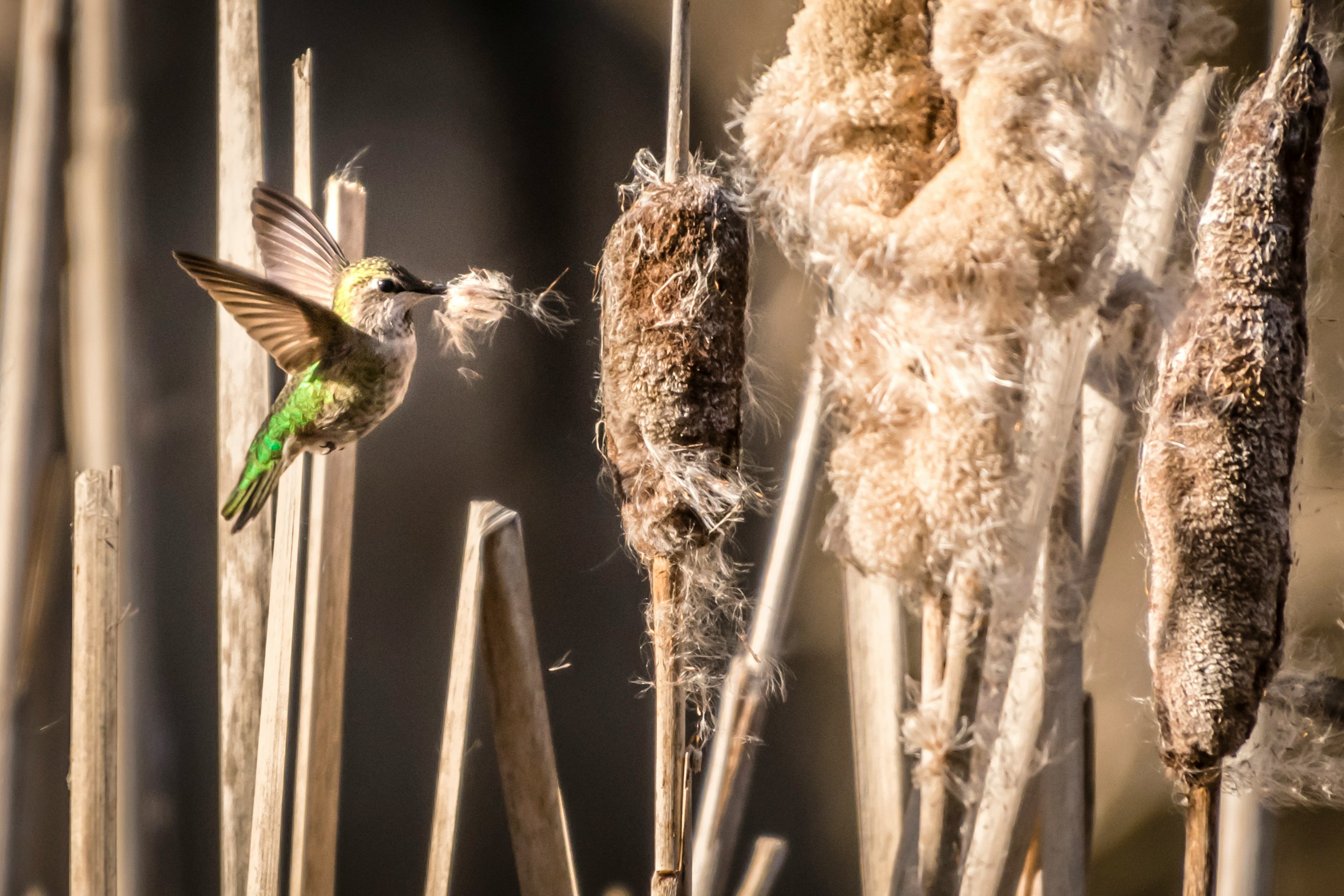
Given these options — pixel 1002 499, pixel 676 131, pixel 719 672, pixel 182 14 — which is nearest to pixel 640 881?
pixel 719 672

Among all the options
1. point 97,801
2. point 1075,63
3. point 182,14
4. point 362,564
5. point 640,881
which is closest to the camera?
point 1075,63

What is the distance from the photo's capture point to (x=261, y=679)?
799mm

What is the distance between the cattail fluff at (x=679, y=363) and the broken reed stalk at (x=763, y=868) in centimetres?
43

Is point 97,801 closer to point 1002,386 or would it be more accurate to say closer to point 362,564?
point 362,564

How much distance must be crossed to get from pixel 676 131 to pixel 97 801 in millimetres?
754

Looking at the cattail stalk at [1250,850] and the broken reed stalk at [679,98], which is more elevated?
the broken reed stalk at [679,98]

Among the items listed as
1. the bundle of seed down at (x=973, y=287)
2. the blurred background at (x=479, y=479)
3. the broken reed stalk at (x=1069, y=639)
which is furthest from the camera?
the blurred background at (x=479, y=479)

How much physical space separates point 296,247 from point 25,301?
1.06 ft

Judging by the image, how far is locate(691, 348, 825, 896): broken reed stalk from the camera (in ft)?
2.47

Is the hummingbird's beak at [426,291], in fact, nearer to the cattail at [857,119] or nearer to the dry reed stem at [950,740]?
the cattail at [857,119]

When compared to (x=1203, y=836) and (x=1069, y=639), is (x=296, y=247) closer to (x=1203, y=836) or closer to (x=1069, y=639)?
(x=1069, y=639)

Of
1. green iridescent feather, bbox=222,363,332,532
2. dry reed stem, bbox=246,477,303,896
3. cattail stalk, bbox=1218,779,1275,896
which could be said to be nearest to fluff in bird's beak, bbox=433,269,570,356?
green iridescent feather, bbox=222,363,332,532

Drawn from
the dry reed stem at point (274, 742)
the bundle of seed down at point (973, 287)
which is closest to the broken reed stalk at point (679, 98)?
the bundle of seed down at point (973, 287)

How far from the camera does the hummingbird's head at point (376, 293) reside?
0.67 metres
